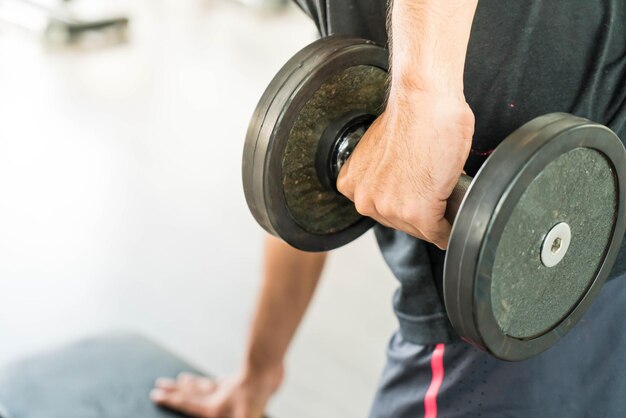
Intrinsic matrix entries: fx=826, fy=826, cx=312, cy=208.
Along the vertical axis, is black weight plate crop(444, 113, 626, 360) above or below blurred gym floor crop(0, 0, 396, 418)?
above

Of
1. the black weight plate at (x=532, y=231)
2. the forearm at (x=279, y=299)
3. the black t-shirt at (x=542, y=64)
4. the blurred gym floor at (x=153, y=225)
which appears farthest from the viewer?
the blurred gym floor at (x=153, y=225)

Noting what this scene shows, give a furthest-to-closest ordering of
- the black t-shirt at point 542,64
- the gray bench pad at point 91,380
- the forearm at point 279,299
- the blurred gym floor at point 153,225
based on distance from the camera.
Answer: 1. the blurred gym floor at point 153,225
2. the forearm at point 279,299
3. the gray bench pad at point 91,380
4. the black t-shirt at point 542,64

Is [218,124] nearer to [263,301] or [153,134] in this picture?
[153,134]

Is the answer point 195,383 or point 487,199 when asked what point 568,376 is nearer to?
point 487,199

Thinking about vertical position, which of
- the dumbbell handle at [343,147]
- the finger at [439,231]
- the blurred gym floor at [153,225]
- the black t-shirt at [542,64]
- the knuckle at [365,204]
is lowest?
the blurred gym floor at [153,225]

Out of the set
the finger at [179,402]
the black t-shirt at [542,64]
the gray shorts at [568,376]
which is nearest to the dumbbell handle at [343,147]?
the black t-shirt at [542,64]

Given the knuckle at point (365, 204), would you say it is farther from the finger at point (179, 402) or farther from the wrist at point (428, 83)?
the finger at point (179, 402)

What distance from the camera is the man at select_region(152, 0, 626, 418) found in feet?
2.29

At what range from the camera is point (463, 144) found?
2.32 ft

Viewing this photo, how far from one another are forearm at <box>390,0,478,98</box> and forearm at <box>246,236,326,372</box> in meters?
0.56

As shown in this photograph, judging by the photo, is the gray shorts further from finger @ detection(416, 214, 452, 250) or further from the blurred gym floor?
the blurred gym floor

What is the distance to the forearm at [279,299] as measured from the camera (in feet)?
4.07

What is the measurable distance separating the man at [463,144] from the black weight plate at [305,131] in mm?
67

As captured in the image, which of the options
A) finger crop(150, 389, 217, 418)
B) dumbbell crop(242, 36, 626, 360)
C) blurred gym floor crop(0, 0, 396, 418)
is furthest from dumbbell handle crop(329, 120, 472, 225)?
blurred gym floor crop(0, 0, 396, 418)
